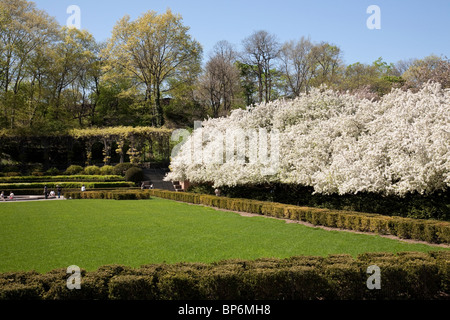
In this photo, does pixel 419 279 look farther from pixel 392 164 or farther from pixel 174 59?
pixel 174 59

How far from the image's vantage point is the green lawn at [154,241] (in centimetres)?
886

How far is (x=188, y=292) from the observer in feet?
20.0

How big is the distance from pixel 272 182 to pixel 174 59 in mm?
27709

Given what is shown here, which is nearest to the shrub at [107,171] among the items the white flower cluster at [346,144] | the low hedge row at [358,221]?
the white flower cluster at [346,144]

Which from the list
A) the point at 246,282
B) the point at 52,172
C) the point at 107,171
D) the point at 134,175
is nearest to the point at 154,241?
the point at 246,282

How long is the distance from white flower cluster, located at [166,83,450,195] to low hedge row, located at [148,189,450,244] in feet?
5.87

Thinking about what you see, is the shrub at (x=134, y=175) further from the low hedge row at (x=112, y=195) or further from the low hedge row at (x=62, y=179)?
the low hedge row at (x=112, y=195)

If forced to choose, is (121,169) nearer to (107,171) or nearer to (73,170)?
(107,171)

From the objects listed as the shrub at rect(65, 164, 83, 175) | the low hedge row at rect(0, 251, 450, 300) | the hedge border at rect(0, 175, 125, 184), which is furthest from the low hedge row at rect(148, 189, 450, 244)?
the shrub at rect(65, 164, 83, 175)

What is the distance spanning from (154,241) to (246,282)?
16.9ft

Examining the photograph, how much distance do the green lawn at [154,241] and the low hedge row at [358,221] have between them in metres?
0.82

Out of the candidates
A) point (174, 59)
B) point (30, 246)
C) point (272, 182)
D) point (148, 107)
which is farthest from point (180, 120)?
point (30, 246)

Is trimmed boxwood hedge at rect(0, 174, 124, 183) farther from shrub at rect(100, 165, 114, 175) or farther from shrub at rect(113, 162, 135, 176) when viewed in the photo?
shrub at rect(100, 165, 114, 175)

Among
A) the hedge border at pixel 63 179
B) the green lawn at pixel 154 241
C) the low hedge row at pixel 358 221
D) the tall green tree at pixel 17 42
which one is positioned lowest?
the green lawn at pixel 154 241
